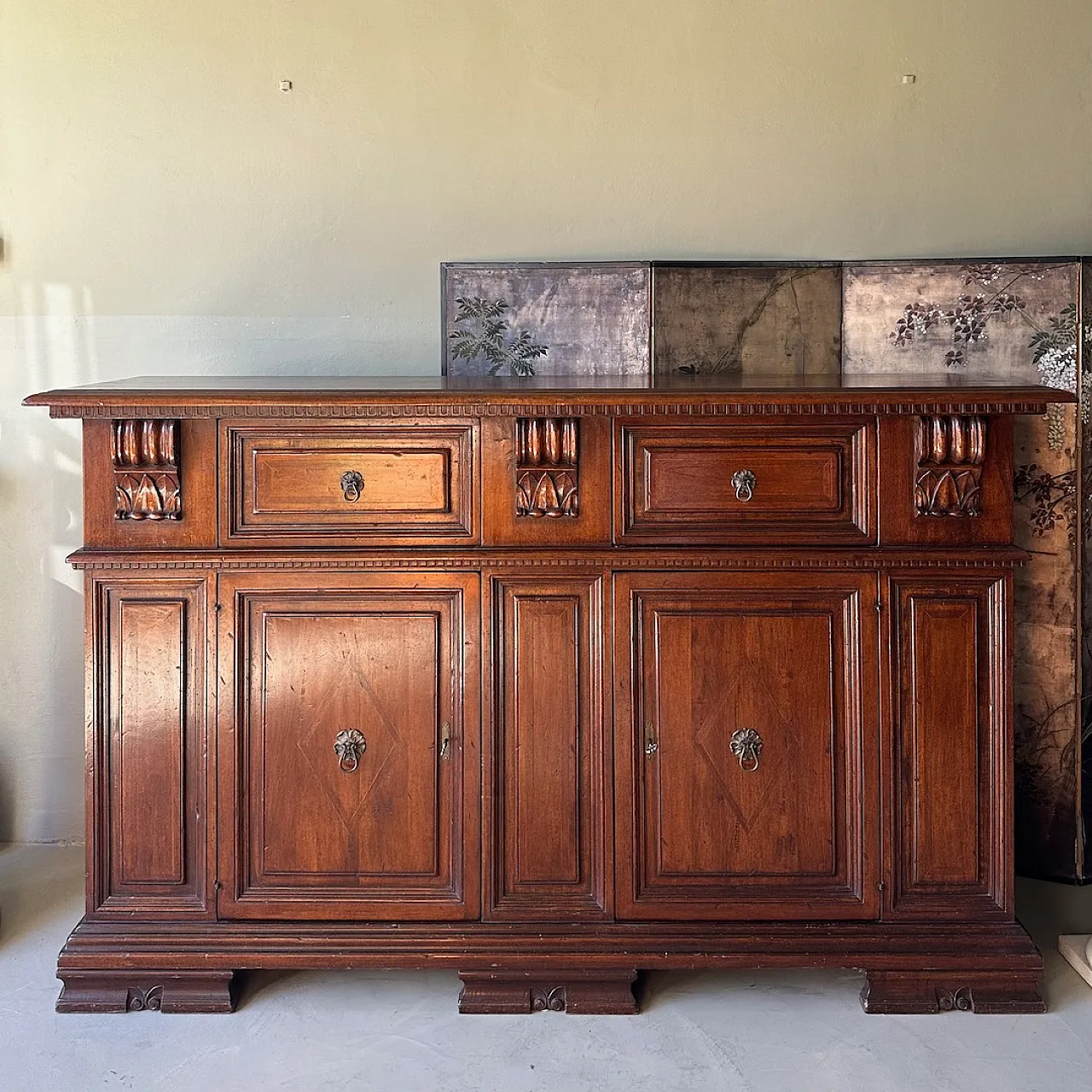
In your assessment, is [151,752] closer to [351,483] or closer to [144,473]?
[144,473]

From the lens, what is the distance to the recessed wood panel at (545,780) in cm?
248

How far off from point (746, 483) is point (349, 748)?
3.37ft

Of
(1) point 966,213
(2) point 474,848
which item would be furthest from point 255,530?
(1) point 966,213

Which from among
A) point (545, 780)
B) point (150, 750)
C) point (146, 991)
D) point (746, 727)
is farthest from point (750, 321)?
point (146, 991)

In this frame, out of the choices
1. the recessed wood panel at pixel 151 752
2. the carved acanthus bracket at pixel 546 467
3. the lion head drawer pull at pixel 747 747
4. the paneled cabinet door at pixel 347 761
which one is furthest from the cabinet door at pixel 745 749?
the recessed wood panel at pixel 151 752

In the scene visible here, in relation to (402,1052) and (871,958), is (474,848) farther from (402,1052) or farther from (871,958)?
(871,958)

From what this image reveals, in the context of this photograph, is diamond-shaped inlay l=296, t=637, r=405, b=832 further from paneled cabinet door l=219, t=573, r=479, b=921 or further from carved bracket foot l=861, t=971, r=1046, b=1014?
carved bracket foot l=861, t=971, r=1046, b=1014

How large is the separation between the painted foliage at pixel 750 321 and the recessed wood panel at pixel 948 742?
0.94 m

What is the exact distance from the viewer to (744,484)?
242 cm

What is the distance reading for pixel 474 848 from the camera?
247 cm

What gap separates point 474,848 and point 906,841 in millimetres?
933

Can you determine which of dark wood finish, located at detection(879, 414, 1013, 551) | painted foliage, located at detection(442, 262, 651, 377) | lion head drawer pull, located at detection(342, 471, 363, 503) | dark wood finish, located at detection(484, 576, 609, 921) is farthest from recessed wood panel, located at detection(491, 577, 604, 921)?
painted foliage, located at detection(442, 262, 651, 377)

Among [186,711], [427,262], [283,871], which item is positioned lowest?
[283,871]

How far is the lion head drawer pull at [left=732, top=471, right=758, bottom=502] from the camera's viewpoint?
2.42m
